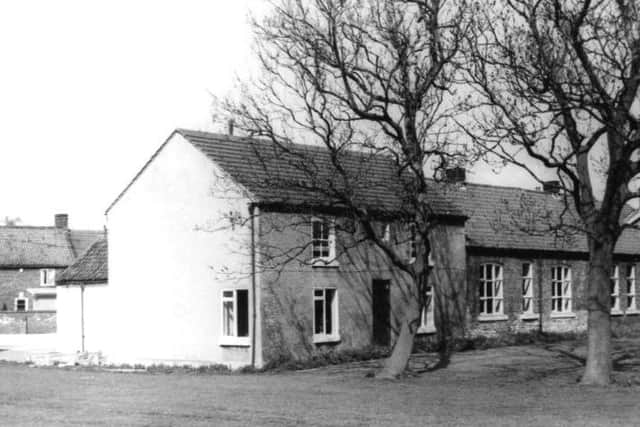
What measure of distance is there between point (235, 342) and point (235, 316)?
0.84 metres

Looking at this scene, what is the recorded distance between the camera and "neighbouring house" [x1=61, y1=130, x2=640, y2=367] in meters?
28.3

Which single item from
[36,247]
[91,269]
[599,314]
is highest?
[36,247]

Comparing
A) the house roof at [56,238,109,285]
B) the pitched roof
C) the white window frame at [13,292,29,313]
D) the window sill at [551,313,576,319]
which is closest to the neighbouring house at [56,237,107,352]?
the house roof at [56,238,109,285]

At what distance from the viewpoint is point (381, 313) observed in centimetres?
3189

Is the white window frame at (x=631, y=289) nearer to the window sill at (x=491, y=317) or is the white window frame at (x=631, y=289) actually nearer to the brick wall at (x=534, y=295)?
the brick wall at (x=534, y=295)

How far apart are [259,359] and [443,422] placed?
13.2 metres

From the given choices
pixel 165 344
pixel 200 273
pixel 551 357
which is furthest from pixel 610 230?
pixel 165 344

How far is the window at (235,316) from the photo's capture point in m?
28.6

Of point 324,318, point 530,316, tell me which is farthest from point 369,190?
point 530,316

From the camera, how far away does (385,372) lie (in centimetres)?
2369

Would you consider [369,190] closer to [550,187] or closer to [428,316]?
[428,316]

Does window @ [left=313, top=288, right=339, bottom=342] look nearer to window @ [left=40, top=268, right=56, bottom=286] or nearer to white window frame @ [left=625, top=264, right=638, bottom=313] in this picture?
white window frame @ [left=625, top=264, right=638, bottom=313]

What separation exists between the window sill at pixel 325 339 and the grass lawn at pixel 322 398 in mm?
2361

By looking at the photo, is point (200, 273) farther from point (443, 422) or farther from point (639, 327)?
point (639, 327)
